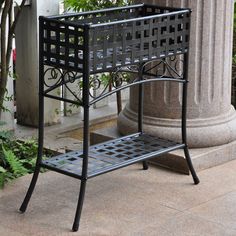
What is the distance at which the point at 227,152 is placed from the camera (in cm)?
654

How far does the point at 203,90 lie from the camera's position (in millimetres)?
6418

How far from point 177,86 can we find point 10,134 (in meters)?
1.48

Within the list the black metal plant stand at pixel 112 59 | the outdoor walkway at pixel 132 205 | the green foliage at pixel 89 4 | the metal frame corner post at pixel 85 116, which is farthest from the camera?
the green foliage at pixel 89 4

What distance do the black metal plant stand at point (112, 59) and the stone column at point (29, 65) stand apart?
1.29m

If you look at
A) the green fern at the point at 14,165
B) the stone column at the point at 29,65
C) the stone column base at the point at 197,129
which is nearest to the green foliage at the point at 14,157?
the green fern at the point at 14,165

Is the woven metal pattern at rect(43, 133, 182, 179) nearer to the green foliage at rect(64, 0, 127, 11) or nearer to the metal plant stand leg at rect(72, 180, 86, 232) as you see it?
the metal plant stand leg at rect(72, 180, 86, 232)

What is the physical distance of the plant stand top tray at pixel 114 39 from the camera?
16.9 feet

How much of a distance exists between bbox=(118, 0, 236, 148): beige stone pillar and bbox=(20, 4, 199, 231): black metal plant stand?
16 centimetres

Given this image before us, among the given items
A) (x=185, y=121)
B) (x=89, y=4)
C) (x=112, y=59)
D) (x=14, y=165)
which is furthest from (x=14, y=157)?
(x=89, y=4)

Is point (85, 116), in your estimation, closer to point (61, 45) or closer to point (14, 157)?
point (61, 45)

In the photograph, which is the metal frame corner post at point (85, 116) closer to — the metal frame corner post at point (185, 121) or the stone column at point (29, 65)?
the metal frame corner post at point (185, 121)

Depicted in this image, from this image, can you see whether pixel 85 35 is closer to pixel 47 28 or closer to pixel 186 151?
pixel 47 28

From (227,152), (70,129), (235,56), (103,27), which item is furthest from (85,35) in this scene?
(235,56)

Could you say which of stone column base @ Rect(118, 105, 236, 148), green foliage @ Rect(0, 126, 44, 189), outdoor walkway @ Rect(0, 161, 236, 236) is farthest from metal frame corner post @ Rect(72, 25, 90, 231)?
stone column base @ Rect(118, 105, 236, 148)
